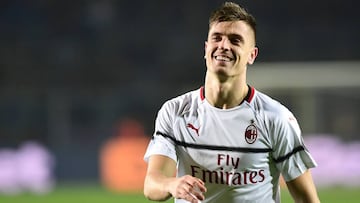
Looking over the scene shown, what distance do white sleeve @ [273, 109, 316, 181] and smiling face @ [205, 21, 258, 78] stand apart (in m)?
0.32

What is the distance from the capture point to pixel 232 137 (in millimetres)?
3994

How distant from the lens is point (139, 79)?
2045 cm

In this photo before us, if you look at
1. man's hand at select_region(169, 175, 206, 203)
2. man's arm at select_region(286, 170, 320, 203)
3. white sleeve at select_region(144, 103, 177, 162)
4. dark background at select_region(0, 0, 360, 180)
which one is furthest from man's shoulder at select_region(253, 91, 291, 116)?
dark background at select_region(0, 0, 360, 180)

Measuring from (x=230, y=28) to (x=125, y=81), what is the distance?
53.9ft

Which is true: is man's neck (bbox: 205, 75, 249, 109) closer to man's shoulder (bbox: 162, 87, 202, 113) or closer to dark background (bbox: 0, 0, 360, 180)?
man's shoulder (bbox: 162, 87, 202, 113)

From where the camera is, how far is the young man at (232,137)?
3.90m

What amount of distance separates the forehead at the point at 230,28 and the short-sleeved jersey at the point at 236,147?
356mm

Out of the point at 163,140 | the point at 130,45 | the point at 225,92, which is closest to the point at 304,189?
the point at 225,92

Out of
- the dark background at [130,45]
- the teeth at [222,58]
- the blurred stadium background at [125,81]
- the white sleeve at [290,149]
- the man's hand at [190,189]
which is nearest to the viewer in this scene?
the man's hand at [190,189]

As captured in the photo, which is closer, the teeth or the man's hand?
the man's hand

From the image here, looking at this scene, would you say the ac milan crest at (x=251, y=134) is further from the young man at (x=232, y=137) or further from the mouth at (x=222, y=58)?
the mouth at (x=222, y=58)

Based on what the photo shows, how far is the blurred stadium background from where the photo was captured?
1528cm

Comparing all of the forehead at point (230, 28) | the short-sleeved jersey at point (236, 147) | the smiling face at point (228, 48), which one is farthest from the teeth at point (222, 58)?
the short-sleeved jersey at point (236, 147)

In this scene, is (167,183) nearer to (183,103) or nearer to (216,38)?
(183,103)
